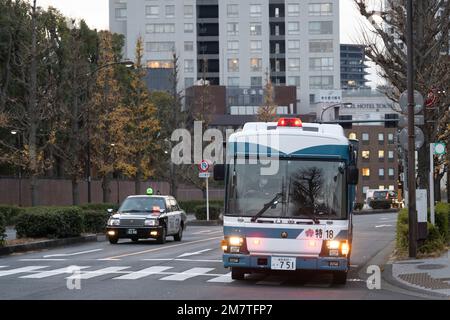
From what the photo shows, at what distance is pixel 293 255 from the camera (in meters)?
14.8

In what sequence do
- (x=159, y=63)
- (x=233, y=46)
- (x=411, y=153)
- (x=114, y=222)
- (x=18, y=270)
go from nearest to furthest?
(x=18, y=270), (x=411, y=153), (x=114, y=222), (x=233, y=46), (x=159, y=63)

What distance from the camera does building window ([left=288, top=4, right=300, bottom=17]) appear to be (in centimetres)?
12756

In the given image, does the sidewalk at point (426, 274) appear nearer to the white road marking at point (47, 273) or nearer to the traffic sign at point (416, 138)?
the traffic sign at point (416, 138)

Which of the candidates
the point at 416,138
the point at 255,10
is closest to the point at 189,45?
the point at 255,10

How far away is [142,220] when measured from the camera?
2736cm

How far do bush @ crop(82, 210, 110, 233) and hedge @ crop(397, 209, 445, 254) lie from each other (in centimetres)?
1535

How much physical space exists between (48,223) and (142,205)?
11.2ft

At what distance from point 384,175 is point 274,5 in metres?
33.6

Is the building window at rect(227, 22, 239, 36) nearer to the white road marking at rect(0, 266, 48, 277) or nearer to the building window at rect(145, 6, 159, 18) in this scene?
the building window at rect(145, 6, 159, 18)

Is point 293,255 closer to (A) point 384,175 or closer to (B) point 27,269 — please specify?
(B) point 27,269

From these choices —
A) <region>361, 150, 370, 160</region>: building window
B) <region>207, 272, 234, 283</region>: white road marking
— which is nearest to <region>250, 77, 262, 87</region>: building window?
<region>361, 150, 370, 160</region>: building window

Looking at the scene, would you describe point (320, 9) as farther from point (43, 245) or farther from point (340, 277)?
point (340, 277)

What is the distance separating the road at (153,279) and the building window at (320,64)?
10714cm
